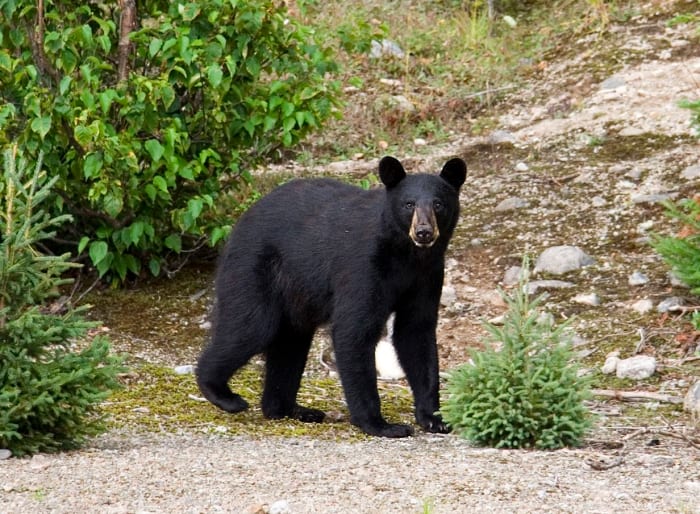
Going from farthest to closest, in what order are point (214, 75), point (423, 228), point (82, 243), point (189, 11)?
1. point (82, 243)
2. point (189, 11)
3. point (214, 75)
4. point (423, 228)

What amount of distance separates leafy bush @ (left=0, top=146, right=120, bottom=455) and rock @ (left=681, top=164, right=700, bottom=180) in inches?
217

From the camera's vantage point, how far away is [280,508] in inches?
170

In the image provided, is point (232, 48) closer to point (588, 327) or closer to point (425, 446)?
point (588, 327)

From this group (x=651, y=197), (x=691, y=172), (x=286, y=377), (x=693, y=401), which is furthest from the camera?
(x=691, y=172)

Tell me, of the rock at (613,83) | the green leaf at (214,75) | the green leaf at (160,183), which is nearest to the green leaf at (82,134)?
the green leaf at (160,183)

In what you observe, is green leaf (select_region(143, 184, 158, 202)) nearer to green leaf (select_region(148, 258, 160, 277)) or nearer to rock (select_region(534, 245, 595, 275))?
green leaf (select_region(148, 258, 160, 277))

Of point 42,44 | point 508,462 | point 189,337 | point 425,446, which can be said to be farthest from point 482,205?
point 508,462

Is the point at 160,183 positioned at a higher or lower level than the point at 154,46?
lower

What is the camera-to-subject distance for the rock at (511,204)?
386 inches

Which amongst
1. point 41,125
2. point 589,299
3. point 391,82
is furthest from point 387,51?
point 41,125

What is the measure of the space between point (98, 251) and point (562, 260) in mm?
3171

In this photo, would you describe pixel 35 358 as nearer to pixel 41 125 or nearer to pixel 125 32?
pixel 41 125

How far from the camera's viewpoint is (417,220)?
632 centimetres

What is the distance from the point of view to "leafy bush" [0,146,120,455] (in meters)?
5.20
